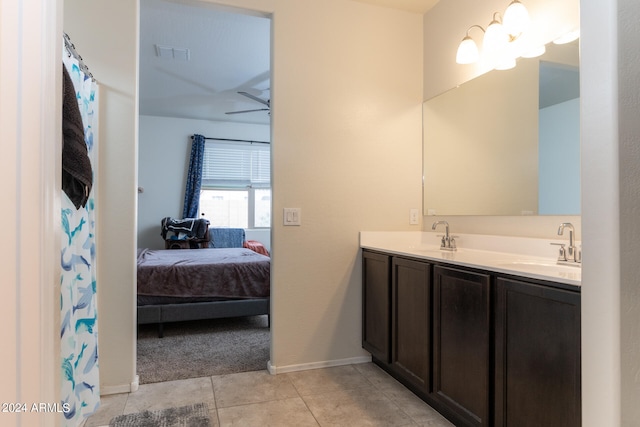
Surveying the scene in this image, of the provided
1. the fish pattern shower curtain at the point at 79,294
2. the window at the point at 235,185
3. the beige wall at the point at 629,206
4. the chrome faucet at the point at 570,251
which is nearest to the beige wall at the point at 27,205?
the fish pattern shower curtain at the point at 79,294

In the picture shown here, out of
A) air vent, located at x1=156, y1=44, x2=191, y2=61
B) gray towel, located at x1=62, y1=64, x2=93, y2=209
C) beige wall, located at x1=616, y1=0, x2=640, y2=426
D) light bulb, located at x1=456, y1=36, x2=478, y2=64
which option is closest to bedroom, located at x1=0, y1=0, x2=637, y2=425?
light bulb, located at x1=456, y1=36, x2=478, y2=64

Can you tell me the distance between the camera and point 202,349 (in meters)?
2.91

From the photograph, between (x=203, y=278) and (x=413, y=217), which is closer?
(x=413, y=217)

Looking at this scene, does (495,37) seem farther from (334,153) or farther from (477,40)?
(334,153)

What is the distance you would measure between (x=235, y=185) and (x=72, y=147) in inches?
197

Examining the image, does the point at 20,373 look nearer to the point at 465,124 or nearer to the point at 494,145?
the point at 494,145

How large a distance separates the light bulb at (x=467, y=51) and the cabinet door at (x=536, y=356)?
147 centimetres

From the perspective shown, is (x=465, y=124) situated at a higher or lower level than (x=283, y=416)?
higher

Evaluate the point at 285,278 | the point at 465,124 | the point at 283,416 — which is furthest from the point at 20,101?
the point at 465,124

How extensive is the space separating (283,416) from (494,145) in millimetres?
2014

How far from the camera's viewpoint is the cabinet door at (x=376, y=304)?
2.34 metres

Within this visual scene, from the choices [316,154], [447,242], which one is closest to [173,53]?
[316,154]

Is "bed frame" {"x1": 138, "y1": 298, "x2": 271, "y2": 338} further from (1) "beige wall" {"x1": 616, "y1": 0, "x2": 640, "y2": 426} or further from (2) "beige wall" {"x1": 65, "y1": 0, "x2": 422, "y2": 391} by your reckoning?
(1) "beige wall" {"x1": 616, "y1": 0, "x2": 640, "y2": 426}

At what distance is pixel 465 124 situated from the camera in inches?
98.4
